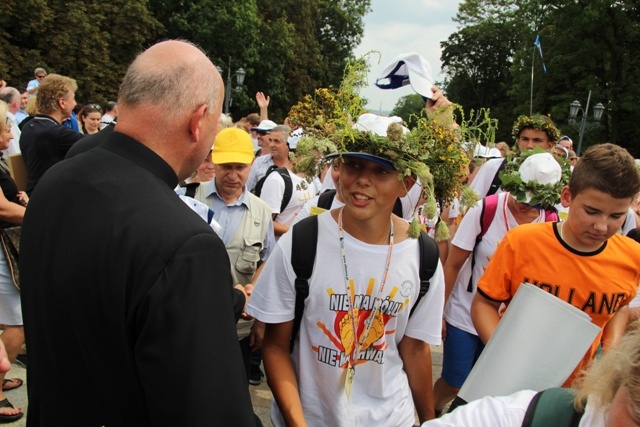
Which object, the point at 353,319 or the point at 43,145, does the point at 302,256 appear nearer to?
the point at 353,319

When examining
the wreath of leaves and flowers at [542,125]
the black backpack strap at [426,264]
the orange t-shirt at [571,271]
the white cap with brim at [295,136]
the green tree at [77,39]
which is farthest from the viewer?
the green tree at [77,39]

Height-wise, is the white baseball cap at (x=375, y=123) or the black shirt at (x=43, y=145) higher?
the white baseball cap at (x=375, y=123)

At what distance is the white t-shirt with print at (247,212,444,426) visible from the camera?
7.73 feet

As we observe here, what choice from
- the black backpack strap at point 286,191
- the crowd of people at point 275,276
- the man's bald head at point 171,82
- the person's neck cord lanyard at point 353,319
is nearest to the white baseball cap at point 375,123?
the crowd of people at point 275,276

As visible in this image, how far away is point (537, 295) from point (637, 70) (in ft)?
116

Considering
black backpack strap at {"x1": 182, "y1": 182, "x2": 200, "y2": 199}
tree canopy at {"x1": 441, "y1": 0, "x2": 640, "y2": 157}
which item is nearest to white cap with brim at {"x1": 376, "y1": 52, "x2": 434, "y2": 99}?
black backpack strap at {"x1": 182, "y1": 182, "x2": 200, "y2": 199}

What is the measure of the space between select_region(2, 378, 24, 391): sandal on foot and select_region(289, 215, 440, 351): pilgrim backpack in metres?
2.83

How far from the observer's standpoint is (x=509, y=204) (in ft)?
12.4

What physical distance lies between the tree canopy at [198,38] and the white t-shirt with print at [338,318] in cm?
1802

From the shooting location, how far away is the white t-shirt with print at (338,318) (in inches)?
92.8

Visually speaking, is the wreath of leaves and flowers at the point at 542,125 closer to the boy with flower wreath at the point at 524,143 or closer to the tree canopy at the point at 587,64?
the boy with flower wreath at the point at 524,143

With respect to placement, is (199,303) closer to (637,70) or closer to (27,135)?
(27,135)

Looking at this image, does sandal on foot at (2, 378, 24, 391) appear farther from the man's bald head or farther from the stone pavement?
the man's bald head

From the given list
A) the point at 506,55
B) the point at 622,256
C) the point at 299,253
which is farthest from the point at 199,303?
the point at 506,55
